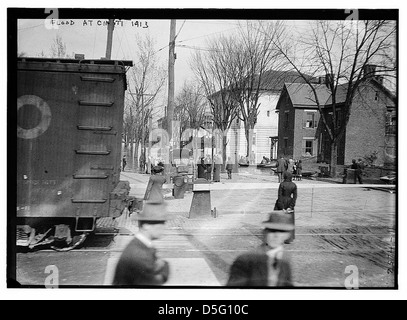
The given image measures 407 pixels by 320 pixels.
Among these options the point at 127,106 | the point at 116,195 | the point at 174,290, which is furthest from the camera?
the point at 127,106

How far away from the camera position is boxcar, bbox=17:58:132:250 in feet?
14.5

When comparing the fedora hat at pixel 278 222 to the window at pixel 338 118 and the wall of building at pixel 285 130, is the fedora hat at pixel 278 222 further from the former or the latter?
the window at pixel 338 118

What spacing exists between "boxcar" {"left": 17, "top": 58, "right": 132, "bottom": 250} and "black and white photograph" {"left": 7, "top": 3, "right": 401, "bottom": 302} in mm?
19

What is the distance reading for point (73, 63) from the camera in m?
4.52

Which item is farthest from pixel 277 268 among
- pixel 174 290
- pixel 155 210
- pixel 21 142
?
pixel 21 142

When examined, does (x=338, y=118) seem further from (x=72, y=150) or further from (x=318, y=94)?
(x=72, y=150)

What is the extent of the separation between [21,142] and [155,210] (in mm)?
2008

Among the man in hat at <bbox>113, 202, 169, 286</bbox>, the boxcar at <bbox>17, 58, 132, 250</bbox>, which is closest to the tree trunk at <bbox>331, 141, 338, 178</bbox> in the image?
A: the boxcar at <bbox>17, 58, 132, 250</bbox>

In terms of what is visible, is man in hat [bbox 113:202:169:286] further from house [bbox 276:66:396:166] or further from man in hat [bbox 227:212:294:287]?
house [bbox 276:66:396:166]

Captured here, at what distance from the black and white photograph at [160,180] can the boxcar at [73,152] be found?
0.06 feet

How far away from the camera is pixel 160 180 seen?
6.15 meters

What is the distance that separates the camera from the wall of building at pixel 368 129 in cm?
435

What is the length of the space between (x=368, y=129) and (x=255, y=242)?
2872 millimetres

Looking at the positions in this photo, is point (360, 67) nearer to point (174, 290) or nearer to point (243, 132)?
point (174, 290)
